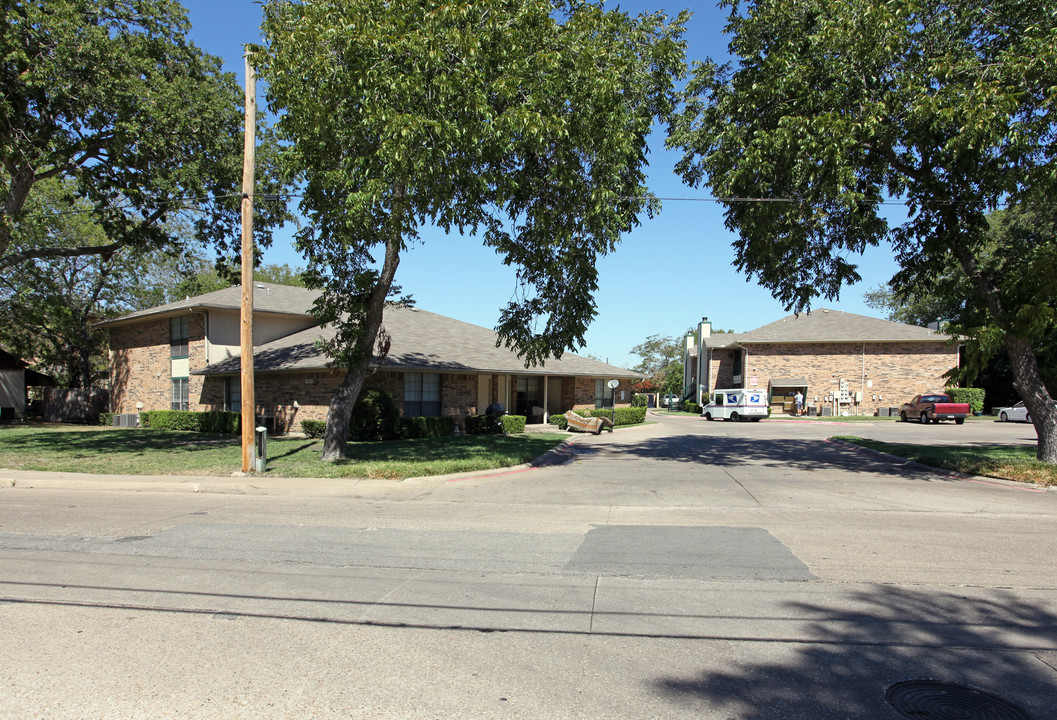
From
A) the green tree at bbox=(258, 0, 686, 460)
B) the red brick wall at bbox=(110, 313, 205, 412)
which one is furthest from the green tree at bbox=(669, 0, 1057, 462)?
the red brick wall at bbox=(110, 313, 205, 412)

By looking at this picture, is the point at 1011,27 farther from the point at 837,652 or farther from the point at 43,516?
the point at 43,516

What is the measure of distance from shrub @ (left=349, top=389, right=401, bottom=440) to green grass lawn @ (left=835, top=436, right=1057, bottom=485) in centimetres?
1520

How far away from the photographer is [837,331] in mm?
45938

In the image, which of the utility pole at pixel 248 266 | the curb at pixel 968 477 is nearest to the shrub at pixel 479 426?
the utility pole at pixel 248 266

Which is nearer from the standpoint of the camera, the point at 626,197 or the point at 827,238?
the point at 626,197

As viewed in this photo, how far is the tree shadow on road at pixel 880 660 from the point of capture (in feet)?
12.3

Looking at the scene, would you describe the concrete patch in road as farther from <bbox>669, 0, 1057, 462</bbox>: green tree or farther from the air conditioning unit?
the air conditioning unit

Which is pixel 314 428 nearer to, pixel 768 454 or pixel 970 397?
pixel 768 454

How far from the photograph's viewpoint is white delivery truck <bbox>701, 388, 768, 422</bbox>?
39.2 m

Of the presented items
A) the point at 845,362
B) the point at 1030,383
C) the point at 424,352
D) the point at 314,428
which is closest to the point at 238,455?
the point at 314,428

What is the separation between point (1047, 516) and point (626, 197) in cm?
909

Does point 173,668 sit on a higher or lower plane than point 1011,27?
lower

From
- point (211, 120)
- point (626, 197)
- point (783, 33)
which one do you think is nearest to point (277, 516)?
point (626, 197)

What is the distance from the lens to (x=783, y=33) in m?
14.2
